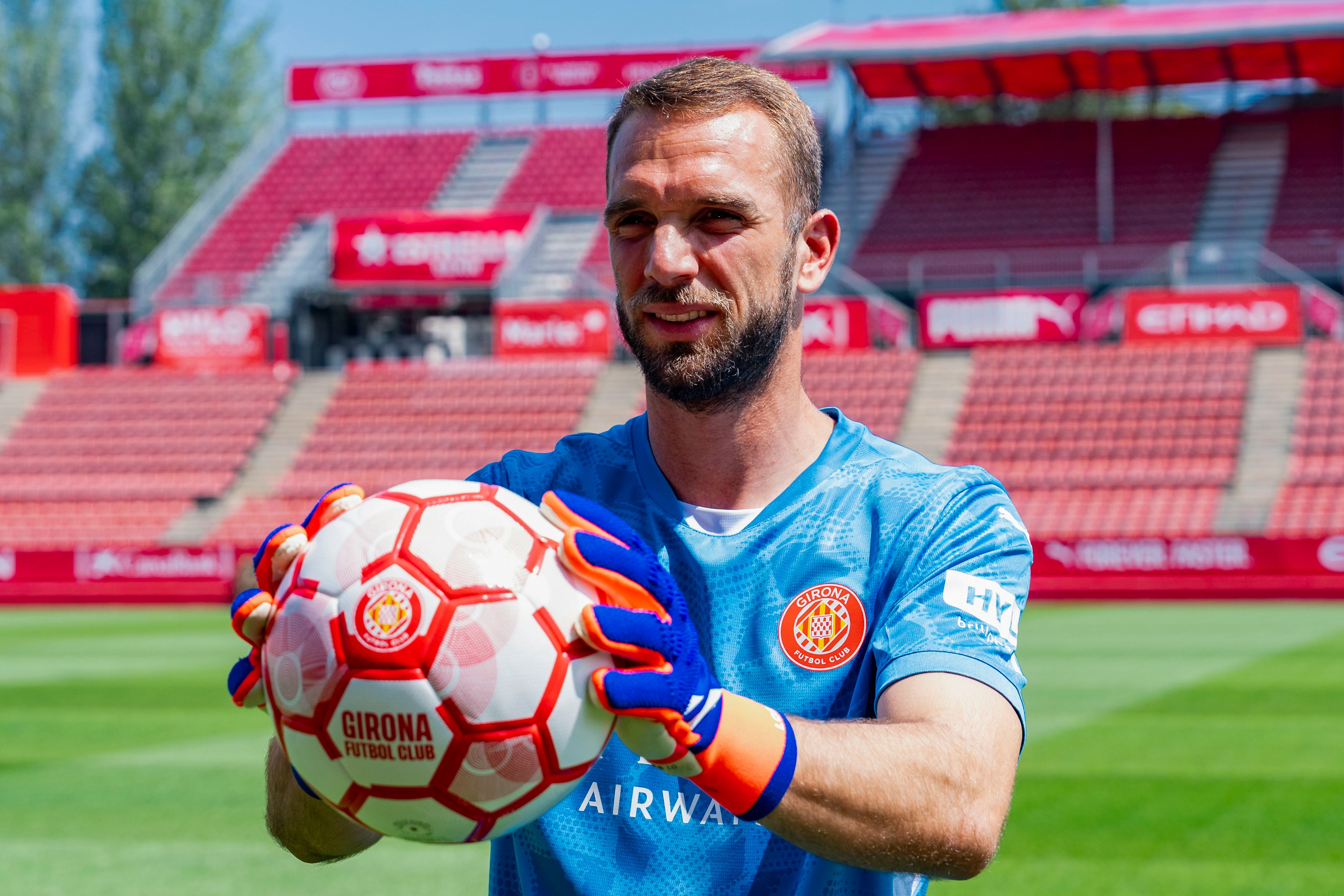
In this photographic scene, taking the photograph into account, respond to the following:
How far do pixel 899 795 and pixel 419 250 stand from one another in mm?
25607

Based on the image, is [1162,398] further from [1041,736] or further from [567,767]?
[567,767]

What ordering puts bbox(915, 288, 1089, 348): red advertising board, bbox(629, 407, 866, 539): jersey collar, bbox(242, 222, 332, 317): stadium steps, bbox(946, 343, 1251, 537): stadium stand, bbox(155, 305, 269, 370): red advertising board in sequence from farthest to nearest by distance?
1. bbox(242, 222, 332, 317): stadium steps
2. bbox(155, 305, 269, 370): red advertising board
3. bbox(915, 288, 1089, 348): red advertising board
4. bbox(946, 343, 1251, 537): stadium stand
5. bbox(629, 407, 866, 539): jersey collar

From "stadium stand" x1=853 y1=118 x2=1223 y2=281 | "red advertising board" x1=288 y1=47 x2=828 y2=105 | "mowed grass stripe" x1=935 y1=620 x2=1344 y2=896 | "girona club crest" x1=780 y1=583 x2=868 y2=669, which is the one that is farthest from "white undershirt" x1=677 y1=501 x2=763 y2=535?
"red advertising board" x1=288 y1=47 x2=828 y2=105

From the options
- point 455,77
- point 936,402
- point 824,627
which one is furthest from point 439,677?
point 455,77

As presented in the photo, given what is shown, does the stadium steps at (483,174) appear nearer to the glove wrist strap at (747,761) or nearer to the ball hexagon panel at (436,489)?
the ball hexagon panel at (436,489)

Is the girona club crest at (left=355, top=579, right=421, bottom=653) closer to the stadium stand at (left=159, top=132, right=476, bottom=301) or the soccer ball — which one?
the soccer ball

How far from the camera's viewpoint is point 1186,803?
20.9ft

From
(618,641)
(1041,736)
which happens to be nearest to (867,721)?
(618,641)

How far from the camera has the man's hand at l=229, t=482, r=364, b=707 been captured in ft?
6.40

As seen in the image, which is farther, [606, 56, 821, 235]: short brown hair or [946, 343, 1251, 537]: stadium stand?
[946, 343, 1251, 537]: stadium stand

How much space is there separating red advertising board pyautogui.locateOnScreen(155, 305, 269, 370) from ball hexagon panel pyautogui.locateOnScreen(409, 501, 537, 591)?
86.4ft

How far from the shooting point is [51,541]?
74.7ft

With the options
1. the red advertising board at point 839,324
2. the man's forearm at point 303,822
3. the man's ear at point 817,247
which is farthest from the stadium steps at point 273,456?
the man's ear at point 817,247

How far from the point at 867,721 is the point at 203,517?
23218 mm
